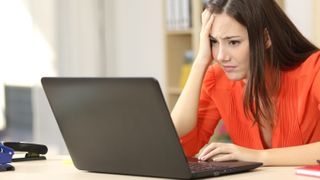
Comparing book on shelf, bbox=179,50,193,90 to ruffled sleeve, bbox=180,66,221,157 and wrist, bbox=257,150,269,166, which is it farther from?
wrist, bbox=257,150,269,166

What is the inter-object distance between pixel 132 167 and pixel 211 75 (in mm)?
789

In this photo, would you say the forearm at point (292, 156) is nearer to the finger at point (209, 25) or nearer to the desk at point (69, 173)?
the desk at point (69, 173)

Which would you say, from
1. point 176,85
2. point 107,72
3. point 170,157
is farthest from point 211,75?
point 107,72

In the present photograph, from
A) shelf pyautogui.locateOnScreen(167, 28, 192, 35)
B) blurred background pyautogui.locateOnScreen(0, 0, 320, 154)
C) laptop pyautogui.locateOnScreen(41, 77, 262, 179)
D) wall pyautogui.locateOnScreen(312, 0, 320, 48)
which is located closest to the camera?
laptop pyautogui.locateOnScreen(41, 77, 262, 179)

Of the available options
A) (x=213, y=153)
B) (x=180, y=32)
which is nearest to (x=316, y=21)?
(x=180, y=32)

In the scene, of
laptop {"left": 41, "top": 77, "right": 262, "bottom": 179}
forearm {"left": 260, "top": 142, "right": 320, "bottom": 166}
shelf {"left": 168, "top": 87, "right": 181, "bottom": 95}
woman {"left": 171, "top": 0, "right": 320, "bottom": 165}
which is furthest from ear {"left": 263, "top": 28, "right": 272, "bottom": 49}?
shelf {"left": 168, "top": 87, "right": 181, "bottom": 95}

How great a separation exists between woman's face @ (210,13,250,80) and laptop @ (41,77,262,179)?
1.34ft

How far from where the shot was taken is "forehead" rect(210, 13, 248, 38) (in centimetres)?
175

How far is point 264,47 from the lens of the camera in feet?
5.82

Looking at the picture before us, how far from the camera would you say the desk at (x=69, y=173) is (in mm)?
1297

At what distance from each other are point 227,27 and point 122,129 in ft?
1.97

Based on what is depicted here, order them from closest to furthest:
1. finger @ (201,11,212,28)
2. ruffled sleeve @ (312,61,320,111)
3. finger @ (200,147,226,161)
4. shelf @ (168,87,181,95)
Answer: finger @ (200,147,226,161)
ruffled sleeve @ (312,61,320,111)
finger @ (201,11,212,28)
shelf @ (168,87,181,95)

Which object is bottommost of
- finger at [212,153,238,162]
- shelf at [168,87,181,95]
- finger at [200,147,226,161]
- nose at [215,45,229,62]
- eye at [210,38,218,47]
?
shelf at [168,87,181,95]

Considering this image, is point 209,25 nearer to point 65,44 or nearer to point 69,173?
point 69,173
